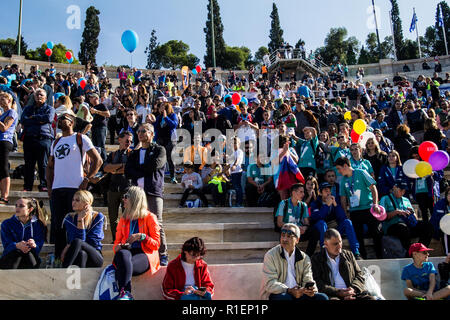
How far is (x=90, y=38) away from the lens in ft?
139

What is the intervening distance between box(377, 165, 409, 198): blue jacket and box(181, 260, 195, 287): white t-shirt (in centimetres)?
359

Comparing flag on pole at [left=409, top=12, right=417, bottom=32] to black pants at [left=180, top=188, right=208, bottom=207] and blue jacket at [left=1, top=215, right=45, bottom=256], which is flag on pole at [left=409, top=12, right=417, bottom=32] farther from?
blue jacket at [left=1, top=215, right=45, bottom=256]

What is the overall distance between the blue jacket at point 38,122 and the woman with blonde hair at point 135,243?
2.56 m

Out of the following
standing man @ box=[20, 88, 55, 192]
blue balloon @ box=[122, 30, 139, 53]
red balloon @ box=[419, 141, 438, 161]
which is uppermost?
blue balloon @ box=[122, 30, 139, 53]

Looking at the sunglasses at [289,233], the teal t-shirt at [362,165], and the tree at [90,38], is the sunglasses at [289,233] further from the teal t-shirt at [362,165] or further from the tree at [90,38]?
the tree at [90,38]

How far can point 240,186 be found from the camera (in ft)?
24.6

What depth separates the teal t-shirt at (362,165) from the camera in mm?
6520

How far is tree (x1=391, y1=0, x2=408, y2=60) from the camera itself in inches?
1753

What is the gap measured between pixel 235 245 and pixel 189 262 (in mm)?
1399

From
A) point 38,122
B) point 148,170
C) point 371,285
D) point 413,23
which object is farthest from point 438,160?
point 413,23

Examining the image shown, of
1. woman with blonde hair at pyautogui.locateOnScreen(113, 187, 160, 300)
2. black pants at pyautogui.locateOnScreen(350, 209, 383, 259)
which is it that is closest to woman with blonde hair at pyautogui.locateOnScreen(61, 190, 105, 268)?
woman with blonde hair at pyautogui.locateOnScreen(113, 187, 160, 300)

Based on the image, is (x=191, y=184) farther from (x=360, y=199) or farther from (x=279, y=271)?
(x=279, y=271)

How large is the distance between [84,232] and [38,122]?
8.12ft
